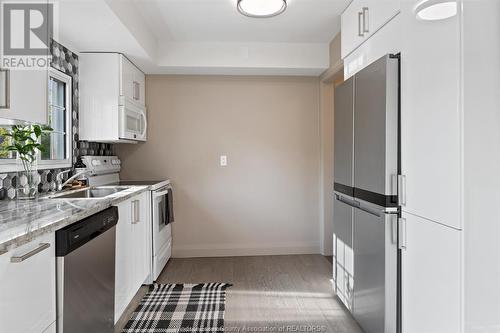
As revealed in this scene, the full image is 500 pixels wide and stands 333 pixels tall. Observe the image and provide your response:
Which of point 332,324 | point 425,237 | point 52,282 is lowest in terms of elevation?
point 332,324

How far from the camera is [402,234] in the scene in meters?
1.70

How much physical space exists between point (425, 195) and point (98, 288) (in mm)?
1765

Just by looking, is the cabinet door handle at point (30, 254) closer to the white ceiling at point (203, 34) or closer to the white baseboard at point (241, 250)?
the white ceiling at point (203, 34)

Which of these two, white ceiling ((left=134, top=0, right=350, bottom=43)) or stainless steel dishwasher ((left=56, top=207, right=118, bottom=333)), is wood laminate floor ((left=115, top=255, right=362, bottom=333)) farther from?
white ceiling ((left=134, top=0, right=350, bottom=43))

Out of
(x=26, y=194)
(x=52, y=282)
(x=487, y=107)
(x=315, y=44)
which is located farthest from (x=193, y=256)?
(x=487, y=107)

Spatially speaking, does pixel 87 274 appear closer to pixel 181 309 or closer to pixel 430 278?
pixel 181 309

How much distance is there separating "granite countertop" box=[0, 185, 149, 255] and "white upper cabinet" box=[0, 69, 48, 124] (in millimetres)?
460

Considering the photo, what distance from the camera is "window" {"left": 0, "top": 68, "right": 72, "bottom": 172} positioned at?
254 cm

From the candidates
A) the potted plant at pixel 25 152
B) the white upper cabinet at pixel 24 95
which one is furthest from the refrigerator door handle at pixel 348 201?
the potted plant at pixel 25 152

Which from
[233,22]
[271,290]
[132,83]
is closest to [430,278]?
[271,290]

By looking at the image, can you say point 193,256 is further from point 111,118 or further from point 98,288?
point 98,288

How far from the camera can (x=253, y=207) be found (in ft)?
12.7

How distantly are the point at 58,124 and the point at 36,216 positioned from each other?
1607mm

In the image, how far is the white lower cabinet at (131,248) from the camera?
7.14ft
